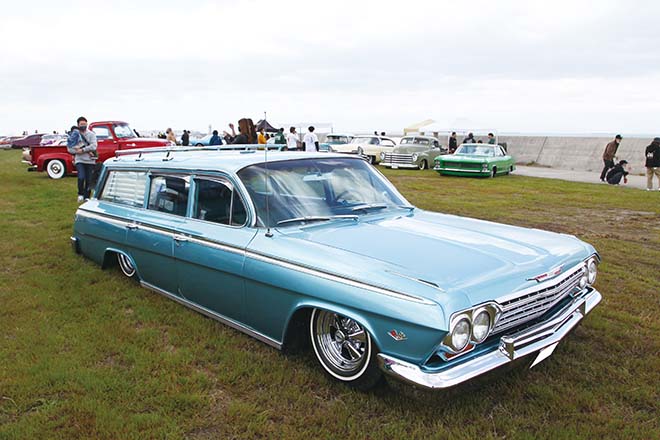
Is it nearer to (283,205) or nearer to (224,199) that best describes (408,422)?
(283,205)

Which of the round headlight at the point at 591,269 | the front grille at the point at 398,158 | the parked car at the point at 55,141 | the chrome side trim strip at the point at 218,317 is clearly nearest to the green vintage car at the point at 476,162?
the front grille at the point at 398,158

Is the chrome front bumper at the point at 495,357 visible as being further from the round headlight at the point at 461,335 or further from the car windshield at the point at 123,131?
the car windshield at the point at 123,131

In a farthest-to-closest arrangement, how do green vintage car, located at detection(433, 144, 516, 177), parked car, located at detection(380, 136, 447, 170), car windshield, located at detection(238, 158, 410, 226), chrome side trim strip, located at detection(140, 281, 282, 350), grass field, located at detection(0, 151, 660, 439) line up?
1. parked car, located at detection(380, 136, 447, 170)
2. green vintage car, located at detection(433, 144, 516, 177)
3. car windshield, located at detection(238, 158, 410, 226)
4. chrome side trim strip, located at detection(140, 281, 282, 350)
5. grass field, located at detection(0, 151, 660, 439)

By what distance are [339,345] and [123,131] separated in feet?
49.9

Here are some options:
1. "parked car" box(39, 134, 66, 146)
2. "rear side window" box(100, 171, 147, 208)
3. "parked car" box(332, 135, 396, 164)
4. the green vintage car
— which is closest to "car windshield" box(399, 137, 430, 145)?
"parked car" box(332, 135, 396, 164)

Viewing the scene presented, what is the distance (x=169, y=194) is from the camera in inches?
179

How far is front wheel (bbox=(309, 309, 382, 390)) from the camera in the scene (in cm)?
303

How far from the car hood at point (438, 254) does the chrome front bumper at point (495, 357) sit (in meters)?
0.30

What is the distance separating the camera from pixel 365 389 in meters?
3.10

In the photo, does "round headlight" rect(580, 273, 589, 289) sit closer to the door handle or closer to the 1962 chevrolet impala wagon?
the 1962 chevrolet impala wagon

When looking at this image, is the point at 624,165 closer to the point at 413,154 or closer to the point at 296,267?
the point at 413,154

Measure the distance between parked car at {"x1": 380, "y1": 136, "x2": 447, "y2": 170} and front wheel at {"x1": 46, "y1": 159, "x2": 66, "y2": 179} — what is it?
476 inches

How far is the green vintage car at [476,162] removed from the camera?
17.2 meters

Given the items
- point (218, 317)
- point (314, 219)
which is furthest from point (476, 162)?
point (218, 317)
